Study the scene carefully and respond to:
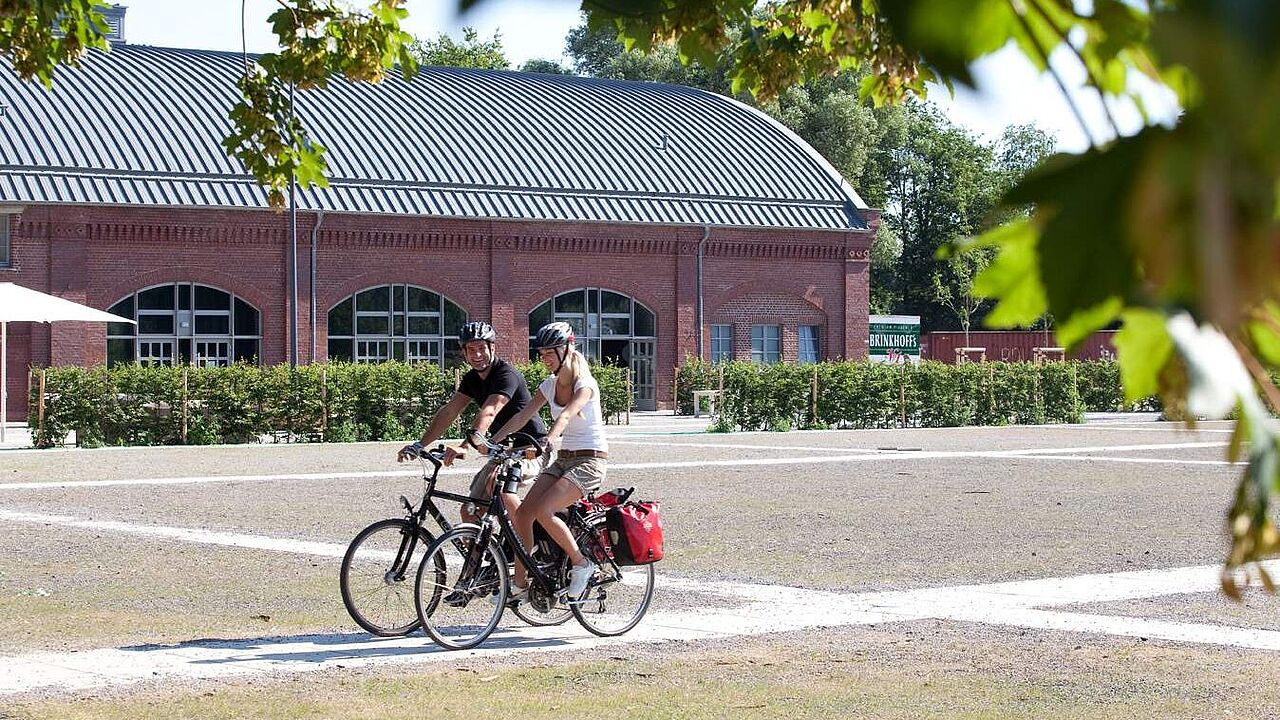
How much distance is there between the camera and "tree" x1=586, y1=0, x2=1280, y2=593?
690 mm

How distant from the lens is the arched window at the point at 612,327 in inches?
1746

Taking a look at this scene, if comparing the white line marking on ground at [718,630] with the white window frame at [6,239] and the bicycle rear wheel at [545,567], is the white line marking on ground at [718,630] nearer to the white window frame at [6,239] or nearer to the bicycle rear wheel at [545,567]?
the bicycle rear wheel at [545,567]

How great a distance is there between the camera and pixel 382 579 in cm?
920

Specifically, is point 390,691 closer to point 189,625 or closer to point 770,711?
point 770,711

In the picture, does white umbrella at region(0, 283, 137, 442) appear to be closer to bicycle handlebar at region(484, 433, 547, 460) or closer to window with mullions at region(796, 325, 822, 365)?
window with mullions at region(796, 325, 822, 365)

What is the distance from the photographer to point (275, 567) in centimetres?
1229

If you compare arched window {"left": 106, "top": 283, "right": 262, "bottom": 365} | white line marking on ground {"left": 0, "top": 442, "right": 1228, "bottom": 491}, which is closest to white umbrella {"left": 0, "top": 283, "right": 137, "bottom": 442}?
arched window {"left": 106, "top": 283, "right": 262, "bottom": 365}

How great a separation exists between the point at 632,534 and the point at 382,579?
1.34 m

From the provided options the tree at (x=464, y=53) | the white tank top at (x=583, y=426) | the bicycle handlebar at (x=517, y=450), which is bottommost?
the bicycle handlebar at (x=517, y=450)

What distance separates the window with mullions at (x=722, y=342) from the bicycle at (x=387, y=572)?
1446 inches

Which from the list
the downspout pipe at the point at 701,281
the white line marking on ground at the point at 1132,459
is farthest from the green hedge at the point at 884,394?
the white line marking on ground at the point at 1132,459

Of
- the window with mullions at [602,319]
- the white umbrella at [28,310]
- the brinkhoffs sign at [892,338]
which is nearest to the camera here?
the white umbrella at [28,310]

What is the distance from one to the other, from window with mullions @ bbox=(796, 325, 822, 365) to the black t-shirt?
37.6m

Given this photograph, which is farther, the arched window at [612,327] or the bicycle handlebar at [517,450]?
the arched window at [612,327]
